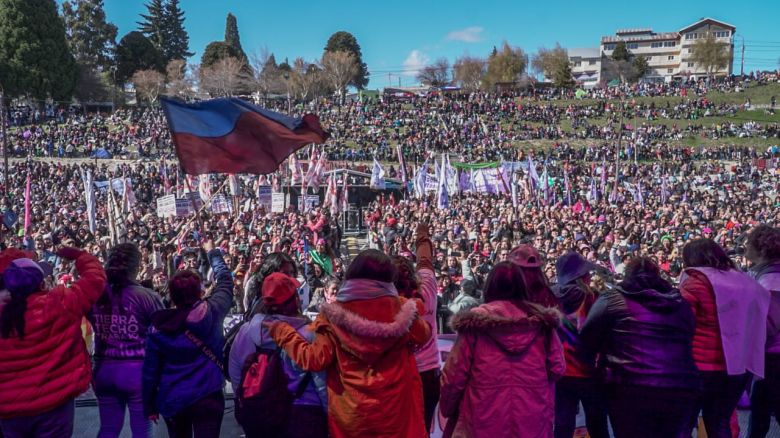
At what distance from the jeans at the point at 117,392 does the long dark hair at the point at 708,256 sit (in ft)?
9.04

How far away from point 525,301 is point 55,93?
48090 millimetres

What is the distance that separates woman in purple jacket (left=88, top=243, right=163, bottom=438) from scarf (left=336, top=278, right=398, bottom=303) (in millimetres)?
1159

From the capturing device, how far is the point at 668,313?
2840 mm

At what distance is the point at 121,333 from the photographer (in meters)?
3.21

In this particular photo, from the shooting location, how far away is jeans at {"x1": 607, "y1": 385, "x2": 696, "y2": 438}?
2864mm

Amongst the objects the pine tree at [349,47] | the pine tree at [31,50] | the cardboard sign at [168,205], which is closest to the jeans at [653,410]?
the cardboard sign at [168,205]

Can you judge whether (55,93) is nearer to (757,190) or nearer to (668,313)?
(757,190)

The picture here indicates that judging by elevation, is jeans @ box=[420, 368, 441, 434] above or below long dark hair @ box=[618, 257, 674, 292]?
below

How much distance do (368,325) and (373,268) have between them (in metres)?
0.23

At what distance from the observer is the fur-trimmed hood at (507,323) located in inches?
100

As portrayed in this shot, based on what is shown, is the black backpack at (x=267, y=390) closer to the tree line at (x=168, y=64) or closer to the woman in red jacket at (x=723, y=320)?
the woman in red jacket at (x=723, y=320)

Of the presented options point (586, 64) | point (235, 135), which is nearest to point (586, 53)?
point (586, 64)

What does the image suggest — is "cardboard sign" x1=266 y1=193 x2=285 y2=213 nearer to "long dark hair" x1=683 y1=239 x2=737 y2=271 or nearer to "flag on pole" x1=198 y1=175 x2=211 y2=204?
"flag on pole" x1=198 y1=175 x2=211 y2=204

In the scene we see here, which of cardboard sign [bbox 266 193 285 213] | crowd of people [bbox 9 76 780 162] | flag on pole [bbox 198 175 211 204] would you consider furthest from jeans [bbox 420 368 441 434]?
crowd of people [bbox 9 76 780 162]
